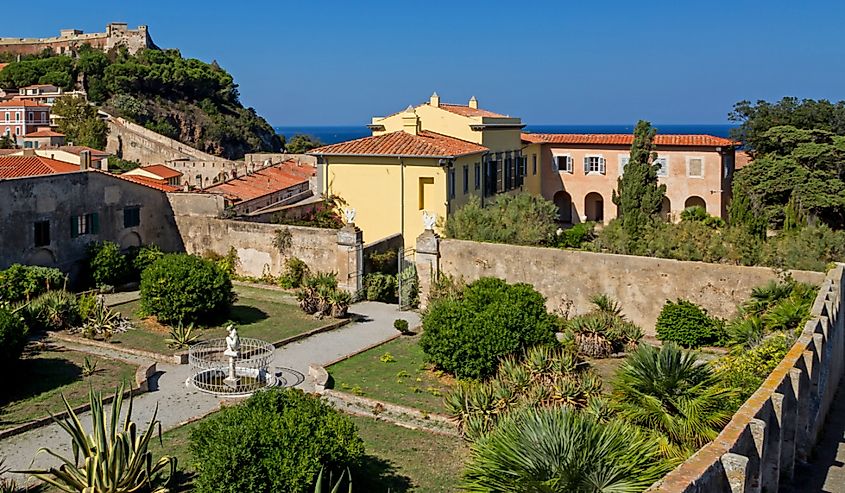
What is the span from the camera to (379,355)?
63.0 feet

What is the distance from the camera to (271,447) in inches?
400

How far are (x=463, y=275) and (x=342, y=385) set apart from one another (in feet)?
25.3

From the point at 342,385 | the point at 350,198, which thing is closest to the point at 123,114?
the point at 350,198

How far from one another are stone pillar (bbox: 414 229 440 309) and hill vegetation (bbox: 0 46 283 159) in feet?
213

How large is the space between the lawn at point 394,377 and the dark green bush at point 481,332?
601 millimetres

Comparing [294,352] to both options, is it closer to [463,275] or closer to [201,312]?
[201,312]

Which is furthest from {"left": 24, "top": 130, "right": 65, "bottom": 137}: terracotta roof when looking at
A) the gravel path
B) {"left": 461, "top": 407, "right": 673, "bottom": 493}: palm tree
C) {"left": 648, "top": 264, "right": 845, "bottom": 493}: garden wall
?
{"left": 461, "top": 407, "right": 673, "bottom": 493}: palm tree

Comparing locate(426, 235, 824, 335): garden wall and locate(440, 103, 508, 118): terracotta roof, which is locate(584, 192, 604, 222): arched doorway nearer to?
locate(440, 103, 508, 118): terracotta roof

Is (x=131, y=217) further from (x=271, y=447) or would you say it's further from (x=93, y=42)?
(x=93, y=42)

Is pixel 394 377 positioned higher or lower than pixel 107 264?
lower

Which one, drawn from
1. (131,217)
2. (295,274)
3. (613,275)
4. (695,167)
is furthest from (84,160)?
(695,167)

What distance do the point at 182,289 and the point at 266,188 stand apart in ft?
61.6

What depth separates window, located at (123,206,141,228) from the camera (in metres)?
28.0

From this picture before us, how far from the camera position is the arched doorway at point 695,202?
A: 39.6 meters
